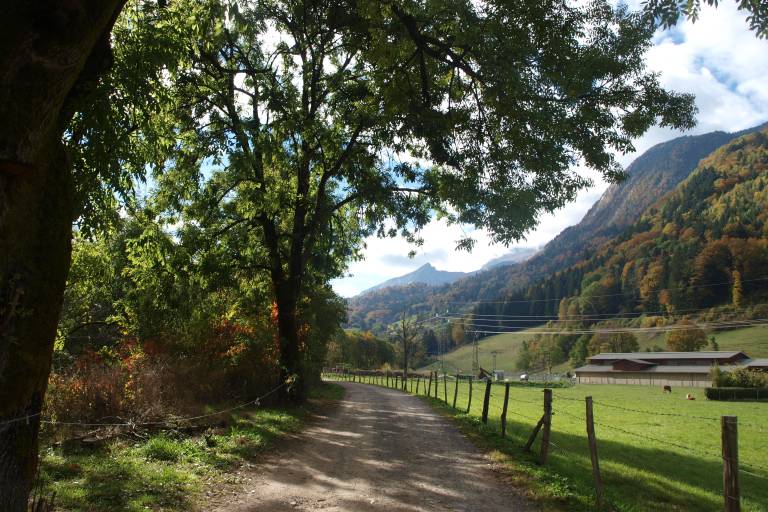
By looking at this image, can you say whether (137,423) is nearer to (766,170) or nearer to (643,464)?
(643,464)

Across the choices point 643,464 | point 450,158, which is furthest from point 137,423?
point 643,464

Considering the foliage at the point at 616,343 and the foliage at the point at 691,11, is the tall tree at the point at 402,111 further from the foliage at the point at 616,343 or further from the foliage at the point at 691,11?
the foliage at the point at 616,343

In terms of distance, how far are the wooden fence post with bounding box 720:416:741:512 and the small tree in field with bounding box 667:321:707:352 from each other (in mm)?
125417

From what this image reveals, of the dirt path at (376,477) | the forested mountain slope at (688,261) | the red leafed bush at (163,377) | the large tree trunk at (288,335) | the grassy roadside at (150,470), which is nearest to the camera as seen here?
the grassy roadside at (150,470)

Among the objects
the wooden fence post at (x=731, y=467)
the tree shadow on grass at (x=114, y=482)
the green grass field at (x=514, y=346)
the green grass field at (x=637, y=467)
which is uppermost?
the wooden fence post at (x=731, y=467)

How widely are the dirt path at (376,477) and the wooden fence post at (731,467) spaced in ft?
8.70

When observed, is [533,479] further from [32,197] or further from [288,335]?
[288,335]

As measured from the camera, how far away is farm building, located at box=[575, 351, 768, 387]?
87000 millimetres

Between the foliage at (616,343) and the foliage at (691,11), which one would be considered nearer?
the foliage at (691,11)

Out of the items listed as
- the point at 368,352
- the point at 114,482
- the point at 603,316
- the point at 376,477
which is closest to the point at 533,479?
the point at 376,477

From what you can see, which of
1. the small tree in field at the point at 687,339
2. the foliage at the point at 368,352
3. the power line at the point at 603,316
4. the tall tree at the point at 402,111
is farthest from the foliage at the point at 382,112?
the power line at the point at 603,316

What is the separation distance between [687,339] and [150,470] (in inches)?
5103

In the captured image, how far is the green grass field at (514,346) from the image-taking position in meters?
110

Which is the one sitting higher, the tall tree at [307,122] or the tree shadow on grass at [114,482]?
the tall tree at [307,122]
